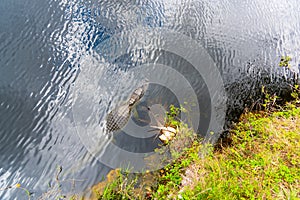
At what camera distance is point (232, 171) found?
3062mm

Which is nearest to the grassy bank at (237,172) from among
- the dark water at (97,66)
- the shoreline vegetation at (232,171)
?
the shoreline vegetation at (232,171)

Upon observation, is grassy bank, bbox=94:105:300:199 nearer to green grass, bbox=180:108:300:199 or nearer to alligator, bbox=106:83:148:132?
green grass, bbox=180:108:300:199

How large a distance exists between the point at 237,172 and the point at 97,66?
282cm

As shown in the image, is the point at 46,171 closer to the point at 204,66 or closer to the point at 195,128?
the point at 195,128

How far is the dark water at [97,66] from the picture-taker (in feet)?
11.0

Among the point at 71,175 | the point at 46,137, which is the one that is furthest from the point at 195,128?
the point at 46,137

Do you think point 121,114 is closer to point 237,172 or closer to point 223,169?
point 223,169

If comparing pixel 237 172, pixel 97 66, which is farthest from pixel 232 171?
pixel 97 66

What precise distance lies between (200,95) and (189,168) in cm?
155

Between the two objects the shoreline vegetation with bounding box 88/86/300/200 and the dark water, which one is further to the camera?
the dark water

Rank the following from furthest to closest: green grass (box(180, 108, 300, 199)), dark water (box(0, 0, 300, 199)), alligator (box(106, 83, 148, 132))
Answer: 1. alligator (box(106, 83, 148, 132))
2. dark water (box(0, 0, 300, 199))
3. green grass (box(180, 108, 300, 199))

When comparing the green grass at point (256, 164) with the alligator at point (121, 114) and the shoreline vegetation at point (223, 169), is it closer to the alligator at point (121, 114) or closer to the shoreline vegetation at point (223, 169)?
the shoreline vegetation at point (223, 169)

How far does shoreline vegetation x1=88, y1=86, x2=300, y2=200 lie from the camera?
278cm

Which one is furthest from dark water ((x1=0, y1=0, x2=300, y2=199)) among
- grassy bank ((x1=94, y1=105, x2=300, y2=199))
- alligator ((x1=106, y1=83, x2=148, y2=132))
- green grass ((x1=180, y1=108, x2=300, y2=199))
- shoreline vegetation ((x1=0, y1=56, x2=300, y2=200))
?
green grass ((x1=180, y1=108, x2=300, y2=199))
